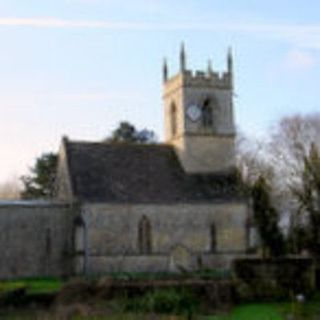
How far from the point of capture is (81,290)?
3409 centimetres

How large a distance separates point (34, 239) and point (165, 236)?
7.78m

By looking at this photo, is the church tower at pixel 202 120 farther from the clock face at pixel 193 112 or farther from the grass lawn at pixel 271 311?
the grass lawn at pixel 271 311

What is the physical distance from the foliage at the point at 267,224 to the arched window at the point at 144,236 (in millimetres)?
7917

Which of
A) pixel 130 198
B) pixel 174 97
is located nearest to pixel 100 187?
pixel 130 198

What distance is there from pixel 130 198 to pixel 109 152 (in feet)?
14.3

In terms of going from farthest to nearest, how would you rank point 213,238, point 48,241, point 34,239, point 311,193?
point 311,193, point 213,238, point 48,241, point 34,239

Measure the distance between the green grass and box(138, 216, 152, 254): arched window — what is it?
612 centimetres

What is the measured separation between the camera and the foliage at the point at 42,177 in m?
69.5

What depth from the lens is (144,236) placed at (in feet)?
170

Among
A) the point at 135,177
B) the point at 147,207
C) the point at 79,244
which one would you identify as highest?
the point at 135,177

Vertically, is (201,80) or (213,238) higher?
(201,80)

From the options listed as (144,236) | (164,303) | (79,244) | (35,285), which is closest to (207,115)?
(144,236)

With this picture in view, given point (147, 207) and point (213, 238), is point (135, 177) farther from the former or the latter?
point (213, 238)

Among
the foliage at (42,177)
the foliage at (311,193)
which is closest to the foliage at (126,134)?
the foliage at (42,177)
